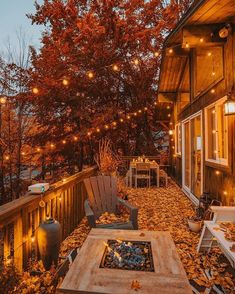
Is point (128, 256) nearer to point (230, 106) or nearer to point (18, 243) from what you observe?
point (18, 243)

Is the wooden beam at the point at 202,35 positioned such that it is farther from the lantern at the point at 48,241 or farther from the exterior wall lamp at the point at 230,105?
the lantern at the point at 48,241

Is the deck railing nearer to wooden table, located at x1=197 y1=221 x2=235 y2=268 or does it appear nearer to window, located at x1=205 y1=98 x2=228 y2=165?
wooden table, located at x1=197 y1=221 x2=235 y2=268

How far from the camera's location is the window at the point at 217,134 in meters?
3.88

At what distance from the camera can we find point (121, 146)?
12.9 m

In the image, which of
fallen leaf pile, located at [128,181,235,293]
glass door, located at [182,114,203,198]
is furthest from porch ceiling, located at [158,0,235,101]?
fallen leaf pile, located at [128,181,235,293]

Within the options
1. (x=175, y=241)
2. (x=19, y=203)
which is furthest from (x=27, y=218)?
(x=175, y=241)

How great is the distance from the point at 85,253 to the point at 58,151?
9.74 metres

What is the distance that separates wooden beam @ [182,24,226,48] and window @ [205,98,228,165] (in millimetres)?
1014

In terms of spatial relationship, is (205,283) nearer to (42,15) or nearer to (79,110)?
(79,110)

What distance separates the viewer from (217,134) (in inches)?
164

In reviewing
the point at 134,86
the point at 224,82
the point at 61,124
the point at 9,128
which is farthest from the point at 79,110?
the point at 224,82

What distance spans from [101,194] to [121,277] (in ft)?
7.94

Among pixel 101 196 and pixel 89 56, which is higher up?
pixel 89 56

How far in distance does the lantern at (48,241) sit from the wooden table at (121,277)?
0.57 metres
